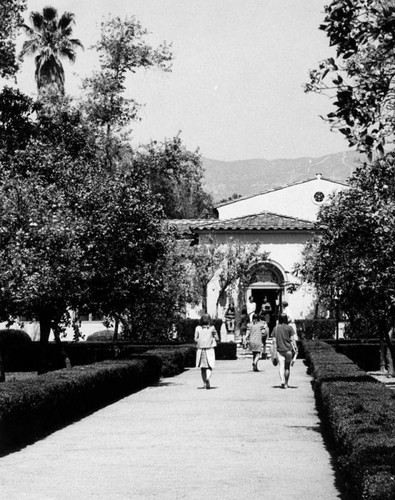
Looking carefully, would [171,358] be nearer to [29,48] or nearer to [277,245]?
[277,245]

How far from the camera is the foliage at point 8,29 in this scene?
34.0 m

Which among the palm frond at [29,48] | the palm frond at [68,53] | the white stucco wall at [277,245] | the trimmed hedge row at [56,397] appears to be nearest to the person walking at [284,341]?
the trimmed hedge row at [56,397]

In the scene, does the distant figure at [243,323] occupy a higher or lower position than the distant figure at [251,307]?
lower

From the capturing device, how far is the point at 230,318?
45.3 meters

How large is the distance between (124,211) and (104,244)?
35.2 inches

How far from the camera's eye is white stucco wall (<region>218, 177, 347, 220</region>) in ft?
178

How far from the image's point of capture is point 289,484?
9844 millimetres

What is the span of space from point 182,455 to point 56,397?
11.3 feet

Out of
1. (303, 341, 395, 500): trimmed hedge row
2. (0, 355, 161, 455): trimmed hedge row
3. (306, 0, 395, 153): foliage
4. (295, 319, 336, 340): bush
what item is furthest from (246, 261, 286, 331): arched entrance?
(306, 0, 395, 153): foliage

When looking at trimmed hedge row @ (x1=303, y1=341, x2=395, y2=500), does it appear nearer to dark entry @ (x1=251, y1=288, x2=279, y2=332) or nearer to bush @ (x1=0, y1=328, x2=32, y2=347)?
bush @ (x1=0, y1=328, x2=32, y2=347)

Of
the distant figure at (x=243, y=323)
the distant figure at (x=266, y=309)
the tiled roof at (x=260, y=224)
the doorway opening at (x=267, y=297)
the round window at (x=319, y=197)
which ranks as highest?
the round window at (x=319, y=197)

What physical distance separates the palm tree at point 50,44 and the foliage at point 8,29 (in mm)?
12608

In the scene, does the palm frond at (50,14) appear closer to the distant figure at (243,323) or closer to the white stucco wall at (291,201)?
the white stucco wall at (291,201)

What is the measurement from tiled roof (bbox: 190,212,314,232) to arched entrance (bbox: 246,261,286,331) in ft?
5.54
